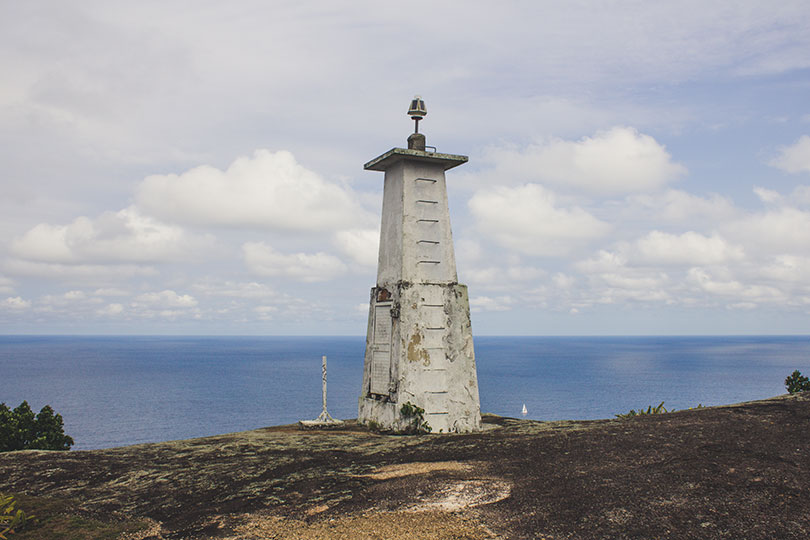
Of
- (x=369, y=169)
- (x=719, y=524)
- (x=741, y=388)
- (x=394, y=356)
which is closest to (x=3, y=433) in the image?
(x=394, y=356)

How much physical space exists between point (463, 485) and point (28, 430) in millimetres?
15275

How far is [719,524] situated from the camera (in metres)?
7.40

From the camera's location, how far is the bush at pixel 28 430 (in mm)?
18281

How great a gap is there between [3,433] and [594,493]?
1726 cm

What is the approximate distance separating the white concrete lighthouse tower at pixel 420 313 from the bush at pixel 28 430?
30.8ft

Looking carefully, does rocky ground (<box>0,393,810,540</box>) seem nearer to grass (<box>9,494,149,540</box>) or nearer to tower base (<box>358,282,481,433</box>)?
grass (<box>9,494,149,540</box>)

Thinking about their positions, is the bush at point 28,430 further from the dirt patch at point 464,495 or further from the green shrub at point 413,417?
the dirt patch at point 464,495

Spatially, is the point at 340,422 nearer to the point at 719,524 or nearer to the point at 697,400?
the point at 719,524

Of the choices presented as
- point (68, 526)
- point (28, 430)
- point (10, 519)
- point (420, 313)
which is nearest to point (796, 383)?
point (420, 313)

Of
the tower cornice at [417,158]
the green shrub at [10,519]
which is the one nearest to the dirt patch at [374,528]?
the green shrub at [10,519]

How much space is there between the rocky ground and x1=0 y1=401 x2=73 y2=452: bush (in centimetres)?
503

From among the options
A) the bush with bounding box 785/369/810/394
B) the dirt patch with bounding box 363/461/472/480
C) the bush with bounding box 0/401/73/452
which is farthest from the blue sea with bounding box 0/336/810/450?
the dirt patch with bounding box 363/461/472/480

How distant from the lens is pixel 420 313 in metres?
17.1

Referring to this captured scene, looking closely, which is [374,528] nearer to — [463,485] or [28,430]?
[463,485]
